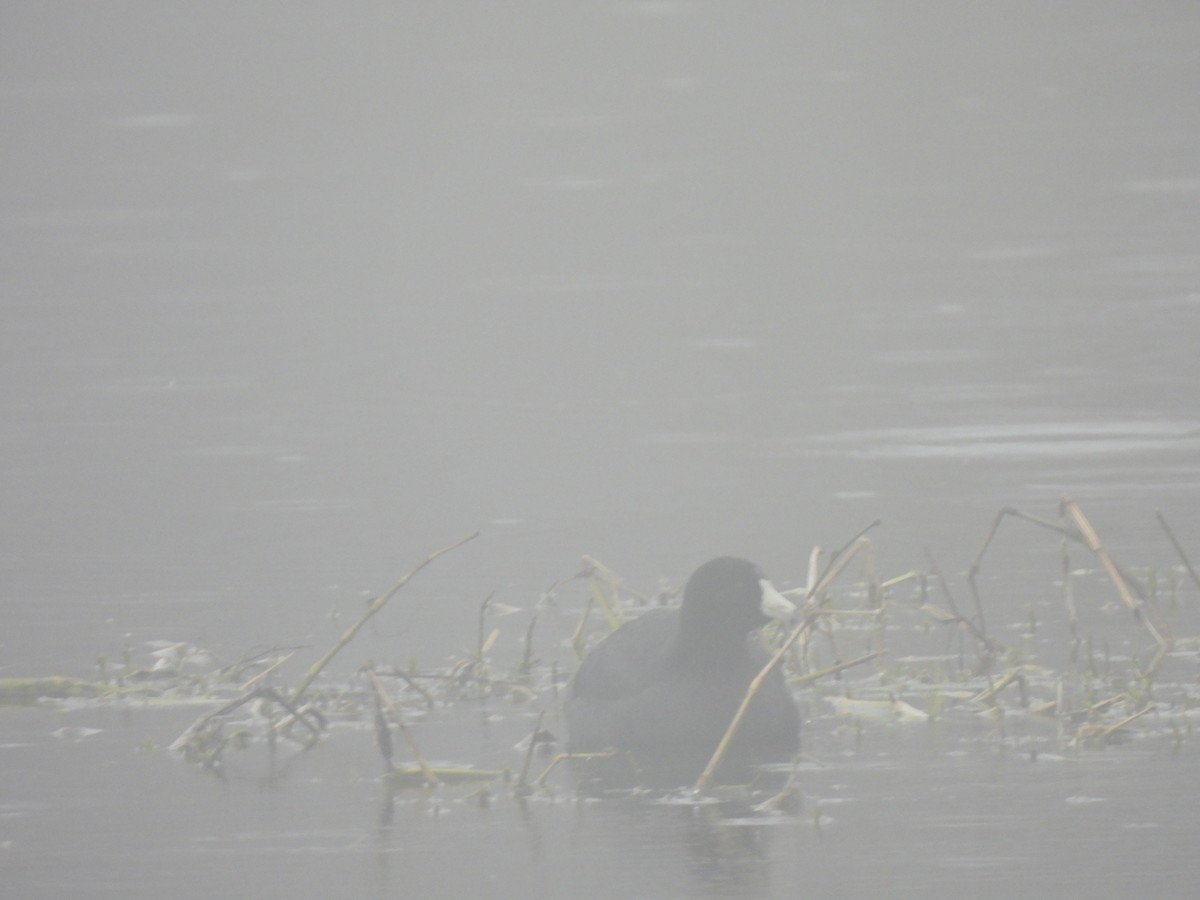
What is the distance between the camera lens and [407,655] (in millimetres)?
10383

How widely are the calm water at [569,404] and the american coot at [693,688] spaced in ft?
0.98

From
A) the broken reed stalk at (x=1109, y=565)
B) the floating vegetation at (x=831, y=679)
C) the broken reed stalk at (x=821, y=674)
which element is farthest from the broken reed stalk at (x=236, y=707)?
the broken reed stalk at (x=1109, y=565)

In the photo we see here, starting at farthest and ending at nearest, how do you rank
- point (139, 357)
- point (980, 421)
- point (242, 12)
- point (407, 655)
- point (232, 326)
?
point (242, 12)
point (232, 326)
point (139, 357)
point (980, 421)
point (407, 655)

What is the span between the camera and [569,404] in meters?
17.2

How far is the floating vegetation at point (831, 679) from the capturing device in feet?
28.0

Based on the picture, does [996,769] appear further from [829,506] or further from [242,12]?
[242,12]

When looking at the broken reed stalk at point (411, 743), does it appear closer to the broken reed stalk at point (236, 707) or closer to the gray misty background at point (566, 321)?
the broken reed stalk at point (236, 707)

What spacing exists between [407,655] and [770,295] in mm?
11496

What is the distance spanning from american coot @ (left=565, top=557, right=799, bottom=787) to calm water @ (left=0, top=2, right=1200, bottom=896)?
0.98ft

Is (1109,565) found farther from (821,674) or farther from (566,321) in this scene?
(566,321)

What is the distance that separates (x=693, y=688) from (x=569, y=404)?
27.2ft

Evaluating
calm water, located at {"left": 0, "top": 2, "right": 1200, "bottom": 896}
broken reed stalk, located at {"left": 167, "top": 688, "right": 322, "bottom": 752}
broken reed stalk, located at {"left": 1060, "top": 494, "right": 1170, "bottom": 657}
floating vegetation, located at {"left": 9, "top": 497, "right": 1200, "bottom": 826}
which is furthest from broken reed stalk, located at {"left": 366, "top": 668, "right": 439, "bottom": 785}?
broken reed stalk, located at {"left": 1060, "top": 494, "right": 1170, "bottom": 657}

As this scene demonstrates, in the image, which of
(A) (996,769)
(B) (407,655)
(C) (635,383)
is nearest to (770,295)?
(C) (635,383)

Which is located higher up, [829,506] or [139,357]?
[139,357]
